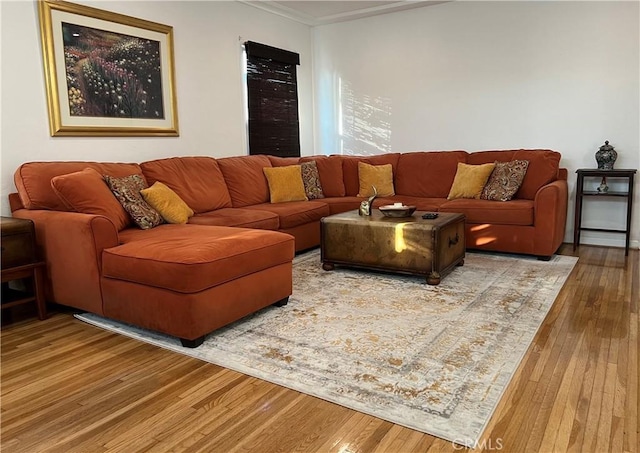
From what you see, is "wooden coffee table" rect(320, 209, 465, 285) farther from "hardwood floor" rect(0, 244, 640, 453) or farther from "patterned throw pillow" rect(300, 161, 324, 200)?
"patterned throw pillow" rect(300, 161, 324, 200)

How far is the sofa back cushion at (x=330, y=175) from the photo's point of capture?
200 inches

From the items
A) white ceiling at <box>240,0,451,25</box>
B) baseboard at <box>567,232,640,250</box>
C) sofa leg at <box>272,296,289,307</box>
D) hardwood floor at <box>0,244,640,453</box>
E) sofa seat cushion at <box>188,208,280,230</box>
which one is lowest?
hardwood floor at <box>0,244,640,453</box>

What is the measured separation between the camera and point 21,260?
2750mm

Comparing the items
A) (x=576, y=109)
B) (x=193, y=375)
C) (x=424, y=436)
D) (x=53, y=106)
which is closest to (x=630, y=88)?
(x=576, y=109)

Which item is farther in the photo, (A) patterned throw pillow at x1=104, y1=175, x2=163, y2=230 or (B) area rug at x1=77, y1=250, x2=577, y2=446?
(A) patterned throw pillow at x1=104, y1=175, x2=163, y2=230

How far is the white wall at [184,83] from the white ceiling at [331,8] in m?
0.11

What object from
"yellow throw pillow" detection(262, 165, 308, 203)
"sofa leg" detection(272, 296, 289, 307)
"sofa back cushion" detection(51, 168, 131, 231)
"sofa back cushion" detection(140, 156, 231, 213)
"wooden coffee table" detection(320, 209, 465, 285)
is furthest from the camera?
"yellow throw pillow" detection(262, 165, 308, 203)

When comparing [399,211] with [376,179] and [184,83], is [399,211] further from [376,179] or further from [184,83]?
[184,83]

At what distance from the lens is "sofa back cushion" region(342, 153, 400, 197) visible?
520 centimetres

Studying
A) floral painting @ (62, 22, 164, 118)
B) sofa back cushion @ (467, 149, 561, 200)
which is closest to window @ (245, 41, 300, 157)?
floral painting @ (62, 22, 164, 118)

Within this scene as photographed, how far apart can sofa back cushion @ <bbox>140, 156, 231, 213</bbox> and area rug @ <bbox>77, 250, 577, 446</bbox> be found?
1063 mm

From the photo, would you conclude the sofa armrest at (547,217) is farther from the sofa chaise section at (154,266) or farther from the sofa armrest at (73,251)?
the sofa armrest at (73,251)

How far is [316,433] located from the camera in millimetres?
1692

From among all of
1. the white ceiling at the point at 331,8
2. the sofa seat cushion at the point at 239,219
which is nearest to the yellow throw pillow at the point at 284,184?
the sofa seat cushion at the point at 239,219
